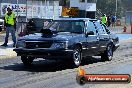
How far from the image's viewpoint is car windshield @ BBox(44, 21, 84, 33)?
12690 millimetres

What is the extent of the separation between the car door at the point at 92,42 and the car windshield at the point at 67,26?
1.00 feet

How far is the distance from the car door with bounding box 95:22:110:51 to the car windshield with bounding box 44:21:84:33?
112 cm

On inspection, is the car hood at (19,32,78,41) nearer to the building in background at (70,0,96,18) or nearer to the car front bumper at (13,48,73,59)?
the car front bumper at (13,48,73,59)

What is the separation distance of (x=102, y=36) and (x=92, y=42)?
3.02 feet

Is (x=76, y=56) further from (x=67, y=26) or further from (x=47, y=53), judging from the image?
(x=67, y=26)

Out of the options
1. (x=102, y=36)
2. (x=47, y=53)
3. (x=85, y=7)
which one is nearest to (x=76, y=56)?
(x=47, y=53)

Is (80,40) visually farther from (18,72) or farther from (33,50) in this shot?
(18,72)

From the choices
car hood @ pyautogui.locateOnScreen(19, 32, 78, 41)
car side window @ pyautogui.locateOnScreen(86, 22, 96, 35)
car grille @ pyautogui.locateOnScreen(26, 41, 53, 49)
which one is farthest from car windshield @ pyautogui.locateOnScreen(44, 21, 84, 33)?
car grille @ pyautogui.locateOnScreen(26, 41, 53, 49)

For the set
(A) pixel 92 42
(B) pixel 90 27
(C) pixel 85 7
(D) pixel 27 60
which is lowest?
(D) pixel 27 60

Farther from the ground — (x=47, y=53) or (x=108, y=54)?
(x=47, y=53)

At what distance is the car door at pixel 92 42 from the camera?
12882 millimetres

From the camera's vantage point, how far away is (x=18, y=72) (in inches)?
427

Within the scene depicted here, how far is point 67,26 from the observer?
12.8 metres

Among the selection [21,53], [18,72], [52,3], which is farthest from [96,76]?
[52,3]
